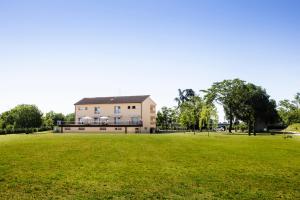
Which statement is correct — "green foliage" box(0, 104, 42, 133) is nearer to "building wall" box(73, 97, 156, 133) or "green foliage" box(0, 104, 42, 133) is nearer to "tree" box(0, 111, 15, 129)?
"tree" box(0, 111, 15, 129)

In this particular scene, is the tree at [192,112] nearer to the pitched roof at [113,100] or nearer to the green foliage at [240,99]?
the green foliage at [240,99]

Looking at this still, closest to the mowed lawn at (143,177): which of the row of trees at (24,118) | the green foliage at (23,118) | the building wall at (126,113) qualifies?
the building wall at (126,113)

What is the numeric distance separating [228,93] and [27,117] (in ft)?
286

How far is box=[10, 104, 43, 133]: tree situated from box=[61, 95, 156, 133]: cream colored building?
53.7m

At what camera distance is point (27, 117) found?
128000 millimetres

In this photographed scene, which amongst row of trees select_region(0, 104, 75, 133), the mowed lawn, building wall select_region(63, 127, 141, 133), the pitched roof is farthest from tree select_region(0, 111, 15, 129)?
the mowed lawn

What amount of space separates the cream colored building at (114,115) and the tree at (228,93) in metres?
17.1

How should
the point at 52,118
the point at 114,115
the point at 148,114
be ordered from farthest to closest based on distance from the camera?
the point at 52,118 < the point at 148,114 < the point at 114,115

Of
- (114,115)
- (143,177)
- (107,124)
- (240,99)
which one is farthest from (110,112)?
(143,177)

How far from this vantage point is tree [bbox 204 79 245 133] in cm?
8031

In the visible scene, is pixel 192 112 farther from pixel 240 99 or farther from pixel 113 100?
pixel 113 100

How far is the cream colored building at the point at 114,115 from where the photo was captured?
72.0 m

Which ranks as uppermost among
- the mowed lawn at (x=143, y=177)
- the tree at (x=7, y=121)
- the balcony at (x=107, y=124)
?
the tree at (x=7, y=121)

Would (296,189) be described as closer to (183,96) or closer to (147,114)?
(147,114)
